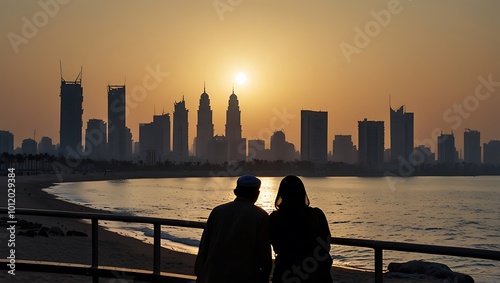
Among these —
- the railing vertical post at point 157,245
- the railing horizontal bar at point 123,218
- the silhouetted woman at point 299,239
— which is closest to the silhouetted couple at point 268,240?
the silhouetted woman at point 299,239

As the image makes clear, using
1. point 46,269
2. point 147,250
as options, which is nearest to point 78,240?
point 147,250

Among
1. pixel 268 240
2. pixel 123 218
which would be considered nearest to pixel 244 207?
pixel 268 240

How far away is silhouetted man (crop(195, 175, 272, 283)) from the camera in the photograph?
531cm

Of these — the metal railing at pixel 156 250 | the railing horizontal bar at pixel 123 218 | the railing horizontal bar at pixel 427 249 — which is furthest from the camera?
the railing horizontal bar at pixel 123 218

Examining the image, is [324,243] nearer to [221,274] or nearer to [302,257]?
[302,257]

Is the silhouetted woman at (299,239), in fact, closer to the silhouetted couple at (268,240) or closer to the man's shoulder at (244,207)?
the silhouetted couple at (268,240)

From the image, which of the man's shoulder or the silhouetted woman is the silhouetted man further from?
the silhouetted woman

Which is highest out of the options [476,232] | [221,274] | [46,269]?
[221,274]

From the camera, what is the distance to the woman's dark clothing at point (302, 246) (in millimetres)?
5207

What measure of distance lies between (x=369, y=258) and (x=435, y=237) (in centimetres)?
2004

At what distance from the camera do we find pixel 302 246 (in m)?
5.24

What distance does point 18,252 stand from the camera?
62.4ft

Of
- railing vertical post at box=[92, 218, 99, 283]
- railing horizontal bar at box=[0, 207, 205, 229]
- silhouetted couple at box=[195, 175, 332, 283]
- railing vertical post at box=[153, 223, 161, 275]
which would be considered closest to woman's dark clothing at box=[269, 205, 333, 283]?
silhouetted couple at box=[195, 175, 332, 283]

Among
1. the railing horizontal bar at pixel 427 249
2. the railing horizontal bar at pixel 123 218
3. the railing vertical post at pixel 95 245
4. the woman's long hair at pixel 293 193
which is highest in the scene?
the woman's long hair at pixel 293 193
